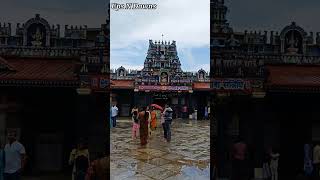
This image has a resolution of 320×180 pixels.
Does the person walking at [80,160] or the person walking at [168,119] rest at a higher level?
the person walking at [168,119]

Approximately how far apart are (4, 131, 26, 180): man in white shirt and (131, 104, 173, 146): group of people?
1576mm

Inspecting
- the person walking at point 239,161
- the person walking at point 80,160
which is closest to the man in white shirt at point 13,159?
the person walking at point 80,160

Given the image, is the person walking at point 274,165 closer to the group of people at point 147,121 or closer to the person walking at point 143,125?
the group of people at point 147,121

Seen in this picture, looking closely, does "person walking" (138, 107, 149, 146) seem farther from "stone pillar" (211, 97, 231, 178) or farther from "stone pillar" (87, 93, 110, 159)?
"stone pillar" (211, 97, 231, 178)

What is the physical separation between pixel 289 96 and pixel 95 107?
2857 mm

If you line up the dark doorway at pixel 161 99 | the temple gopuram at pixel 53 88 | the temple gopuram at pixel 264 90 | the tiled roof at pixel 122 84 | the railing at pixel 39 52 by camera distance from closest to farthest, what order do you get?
the tiled roof at pixel 122 84, the dark doorway at pixel 161 99, the temple gopuram at pixel 53 88, the temple gopuram at pixel 264 90, the railing at pixel 39 52

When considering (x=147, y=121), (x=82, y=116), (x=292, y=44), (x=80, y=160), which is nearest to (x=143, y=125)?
(x=147, y=121)

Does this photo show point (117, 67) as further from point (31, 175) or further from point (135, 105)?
point (31, 175)

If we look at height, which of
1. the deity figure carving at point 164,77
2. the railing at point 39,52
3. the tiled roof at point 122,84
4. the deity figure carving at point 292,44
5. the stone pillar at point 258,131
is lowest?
the stone pillar at point 258,131

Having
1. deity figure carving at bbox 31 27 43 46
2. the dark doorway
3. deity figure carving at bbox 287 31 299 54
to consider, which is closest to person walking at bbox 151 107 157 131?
the dark doorway

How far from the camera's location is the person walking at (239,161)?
22.1 feet

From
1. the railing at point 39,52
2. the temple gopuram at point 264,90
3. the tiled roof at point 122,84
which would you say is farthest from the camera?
the railing at point 39,52

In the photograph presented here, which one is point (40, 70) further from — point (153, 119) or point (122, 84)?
point (153, 119)

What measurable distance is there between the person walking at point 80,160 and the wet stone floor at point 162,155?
1.37 feet
